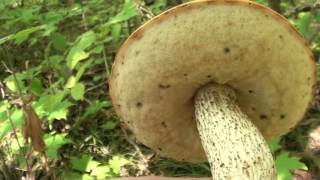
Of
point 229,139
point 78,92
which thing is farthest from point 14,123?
point 229,139

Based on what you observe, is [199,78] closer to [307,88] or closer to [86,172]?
[307,88]

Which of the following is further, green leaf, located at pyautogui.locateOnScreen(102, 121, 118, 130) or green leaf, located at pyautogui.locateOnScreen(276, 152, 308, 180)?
green leaf, located at pyautogui.locateOnScreen(102, 121, 118, 130)

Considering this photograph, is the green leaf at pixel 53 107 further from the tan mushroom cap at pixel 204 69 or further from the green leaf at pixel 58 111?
the tan mushroom cap at pixel 204 69

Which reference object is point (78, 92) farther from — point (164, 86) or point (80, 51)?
point (164, 86)

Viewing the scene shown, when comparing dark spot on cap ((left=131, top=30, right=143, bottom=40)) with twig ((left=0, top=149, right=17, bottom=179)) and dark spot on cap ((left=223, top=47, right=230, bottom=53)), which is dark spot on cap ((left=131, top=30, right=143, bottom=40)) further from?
twig ((left=0, top=149, right=17, bottom=179))

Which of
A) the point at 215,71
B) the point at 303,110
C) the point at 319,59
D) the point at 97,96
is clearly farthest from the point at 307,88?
the point at 97,96

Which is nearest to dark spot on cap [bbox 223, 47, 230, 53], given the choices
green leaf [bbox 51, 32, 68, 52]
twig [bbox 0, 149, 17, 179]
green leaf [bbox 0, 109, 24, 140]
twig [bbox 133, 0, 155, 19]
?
twig [bbox 133, 0, 155, 19]
